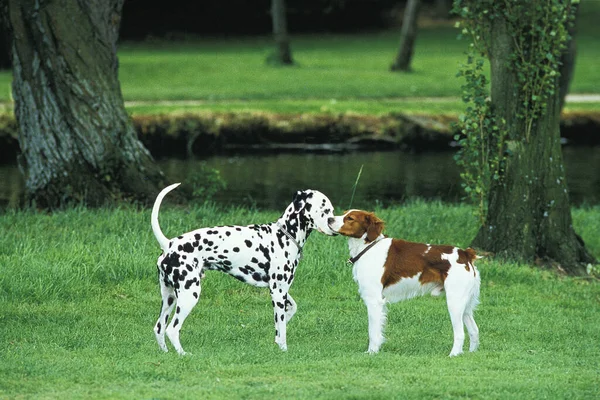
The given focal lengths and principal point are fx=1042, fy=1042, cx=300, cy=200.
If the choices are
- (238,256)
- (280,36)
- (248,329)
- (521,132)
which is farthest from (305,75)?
(238,256)

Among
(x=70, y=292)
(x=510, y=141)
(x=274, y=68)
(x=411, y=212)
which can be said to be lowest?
(x=274, y=68)

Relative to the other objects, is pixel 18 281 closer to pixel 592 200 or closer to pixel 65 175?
pixel 65 175

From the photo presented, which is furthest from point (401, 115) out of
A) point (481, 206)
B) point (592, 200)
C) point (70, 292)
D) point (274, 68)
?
point (70, 292)

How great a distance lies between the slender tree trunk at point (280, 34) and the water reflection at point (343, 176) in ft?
36.7

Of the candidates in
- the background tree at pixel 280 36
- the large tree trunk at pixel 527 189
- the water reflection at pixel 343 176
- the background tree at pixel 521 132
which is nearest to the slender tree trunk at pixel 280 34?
the background tree at pixel 280 36

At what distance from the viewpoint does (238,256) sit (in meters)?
7.72

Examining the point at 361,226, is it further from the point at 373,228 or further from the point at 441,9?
the point at 441,9

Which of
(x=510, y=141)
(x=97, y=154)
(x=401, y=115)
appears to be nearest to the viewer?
(x=510, y=141)

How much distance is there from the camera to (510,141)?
11844mm

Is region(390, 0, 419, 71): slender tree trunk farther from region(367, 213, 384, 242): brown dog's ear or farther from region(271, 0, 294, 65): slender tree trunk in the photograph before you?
region(367, 213, 384, 242): brown dog's ear

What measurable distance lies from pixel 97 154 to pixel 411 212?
4.34 metres

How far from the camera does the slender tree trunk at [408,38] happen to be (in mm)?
32688

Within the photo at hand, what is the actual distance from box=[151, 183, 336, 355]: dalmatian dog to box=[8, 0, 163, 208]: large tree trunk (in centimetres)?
632

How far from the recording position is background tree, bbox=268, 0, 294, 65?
33.4 metres
